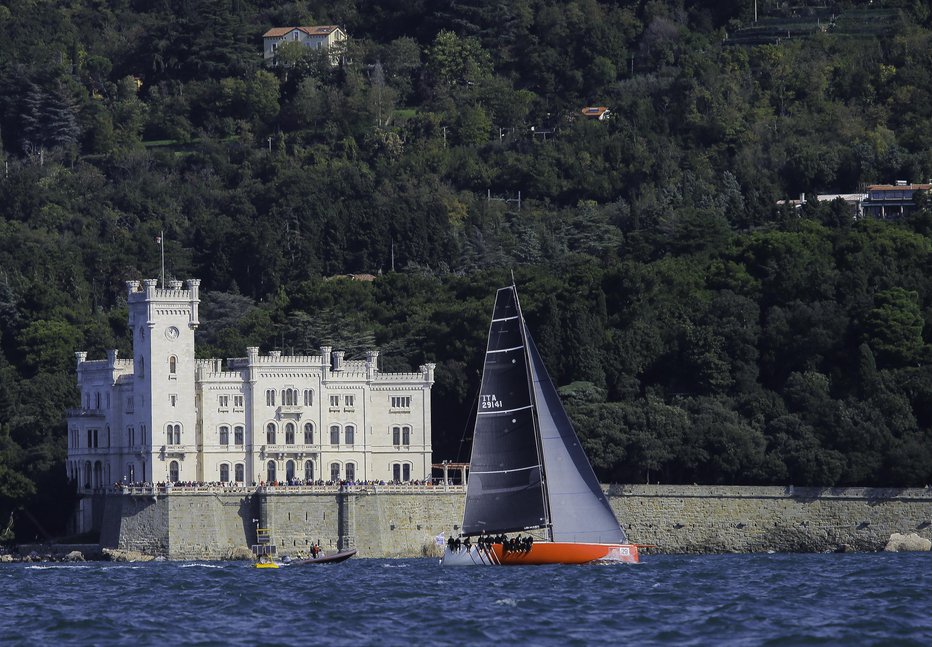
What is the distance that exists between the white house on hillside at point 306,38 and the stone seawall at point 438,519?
78218 millimetres

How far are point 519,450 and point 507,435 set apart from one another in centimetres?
52

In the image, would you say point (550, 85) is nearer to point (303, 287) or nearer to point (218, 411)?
point (303, 287)

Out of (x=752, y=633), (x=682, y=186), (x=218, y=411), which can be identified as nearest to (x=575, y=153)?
(x=682, y=186)

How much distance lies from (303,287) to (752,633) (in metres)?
61.1

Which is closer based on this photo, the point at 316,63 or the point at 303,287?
the point at 303,287

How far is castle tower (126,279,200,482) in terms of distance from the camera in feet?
303

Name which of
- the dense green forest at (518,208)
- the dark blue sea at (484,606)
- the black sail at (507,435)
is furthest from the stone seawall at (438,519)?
the black sail at (507,435)

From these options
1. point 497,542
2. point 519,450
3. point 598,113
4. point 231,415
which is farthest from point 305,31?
point 519,450

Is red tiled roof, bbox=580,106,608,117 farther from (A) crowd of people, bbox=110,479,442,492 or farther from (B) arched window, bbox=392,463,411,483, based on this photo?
(A) crowd of people, bbox=110,479,442,492

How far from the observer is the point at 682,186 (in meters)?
134

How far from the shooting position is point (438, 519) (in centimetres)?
9075

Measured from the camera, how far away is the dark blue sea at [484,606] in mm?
→ 54031

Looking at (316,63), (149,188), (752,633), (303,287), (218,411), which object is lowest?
(752,633)

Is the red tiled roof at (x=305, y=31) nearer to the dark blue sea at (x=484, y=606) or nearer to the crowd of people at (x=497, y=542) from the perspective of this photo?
the dark blue sea at (x=484, y=606)
